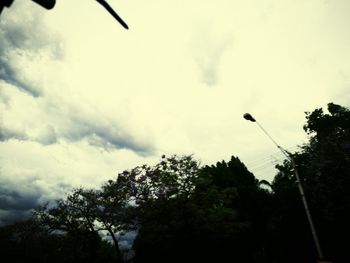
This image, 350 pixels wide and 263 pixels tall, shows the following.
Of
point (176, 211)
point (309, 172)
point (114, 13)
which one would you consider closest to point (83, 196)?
point (176, 211)

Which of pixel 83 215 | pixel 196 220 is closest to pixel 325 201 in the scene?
pixel 196 220

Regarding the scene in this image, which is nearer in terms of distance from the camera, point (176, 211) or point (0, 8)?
point (0, 8)

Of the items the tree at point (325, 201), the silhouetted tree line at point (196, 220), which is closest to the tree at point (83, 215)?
the silhouetted tree line at point (196, 220)

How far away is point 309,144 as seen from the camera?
3366cm

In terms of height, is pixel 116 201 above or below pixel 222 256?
above

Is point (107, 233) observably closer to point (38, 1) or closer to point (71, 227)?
point (71, 227)

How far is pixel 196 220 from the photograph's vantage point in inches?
1025

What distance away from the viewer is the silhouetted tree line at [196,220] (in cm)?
2611

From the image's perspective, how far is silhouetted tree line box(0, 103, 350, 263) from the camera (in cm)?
2611

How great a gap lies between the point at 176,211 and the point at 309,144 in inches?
790

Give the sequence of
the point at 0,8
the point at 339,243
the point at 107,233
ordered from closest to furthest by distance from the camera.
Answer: the point at 0,8 < the point at 339,243 < the point at 107,233

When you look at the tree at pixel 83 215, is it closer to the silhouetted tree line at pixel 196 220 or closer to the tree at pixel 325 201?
the silhouetted tree line at pixel 196 220

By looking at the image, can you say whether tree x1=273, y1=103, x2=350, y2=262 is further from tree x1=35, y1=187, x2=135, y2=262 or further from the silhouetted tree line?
tree x1=35, y1=187, x2=135, y2=262

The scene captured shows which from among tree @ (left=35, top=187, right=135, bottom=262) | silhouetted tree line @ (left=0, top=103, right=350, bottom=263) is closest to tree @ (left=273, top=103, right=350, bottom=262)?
silhouetted tree line @ (left=0, top=103, right=350, bottom=263)
